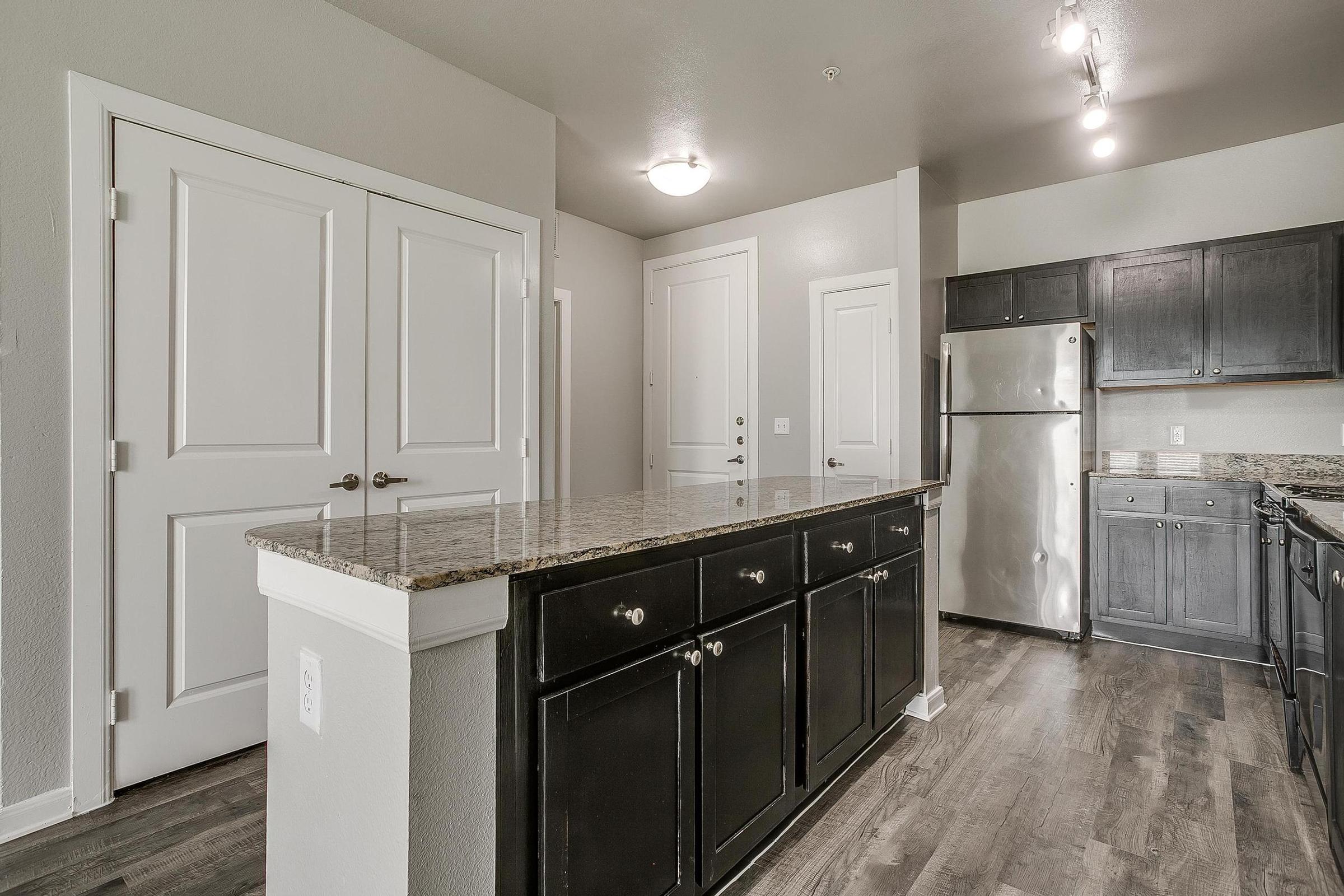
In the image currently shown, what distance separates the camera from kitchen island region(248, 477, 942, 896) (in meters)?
0.96

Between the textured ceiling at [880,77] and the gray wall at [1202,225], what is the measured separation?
135mm

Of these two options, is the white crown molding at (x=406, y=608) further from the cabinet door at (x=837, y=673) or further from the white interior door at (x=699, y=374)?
the white interior door at (x=699, y=374)

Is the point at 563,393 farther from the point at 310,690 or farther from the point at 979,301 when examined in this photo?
the point at 310,690

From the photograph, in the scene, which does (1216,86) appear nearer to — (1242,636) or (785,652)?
(1242,636)

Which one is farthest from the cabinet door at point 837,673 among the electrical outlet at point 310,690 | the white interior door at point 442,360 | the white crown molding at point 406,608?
the white interior door at point 442,360

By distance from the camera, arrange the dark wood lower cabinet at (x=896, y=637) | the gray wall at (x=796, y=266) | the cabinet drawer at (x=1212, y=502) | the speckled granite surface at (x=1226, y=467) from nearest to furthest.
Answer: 1. the dark wood lower cabinet at (x=896, y=637)
2. the cabinet drawer at (x=1212, y=502)
3. the speckled granite surface at (x=1226, y=467)
4. the gray wall at (x=796, y=266)

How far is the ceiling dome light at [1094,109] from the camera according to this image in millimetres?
2672

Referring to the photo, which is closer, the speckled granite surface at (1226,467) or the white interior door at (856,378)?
the speckled granite surface at (1226,467)

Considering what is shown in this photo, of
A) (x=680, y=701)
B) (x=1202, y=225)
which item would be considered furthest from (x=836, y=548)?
(x=1202, y=225)

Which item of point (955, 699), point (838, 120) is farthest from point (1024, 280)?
point (955, 699)

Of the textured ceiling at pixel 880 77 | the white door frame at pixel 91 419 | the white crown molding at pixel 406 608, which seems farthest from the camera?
the textured ceiling at pixel 880 77

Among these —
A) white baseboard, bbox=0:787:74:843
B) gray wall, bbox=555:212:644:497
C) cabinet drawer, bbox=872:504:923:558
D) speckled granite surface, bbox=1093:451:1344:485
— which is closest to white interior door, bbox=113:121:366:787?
white baseboard, bbox=0:787:74:843

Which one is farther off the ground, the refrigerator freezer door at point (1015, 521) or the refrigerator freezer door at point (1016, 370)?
the refrigerator freezer door at point (1016, 370)

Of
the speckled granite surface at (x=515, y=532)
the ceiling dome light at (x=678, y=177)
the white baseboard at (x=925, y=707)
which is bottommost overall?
the white baseboard at (x=925, y=707)
